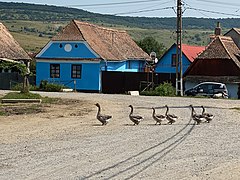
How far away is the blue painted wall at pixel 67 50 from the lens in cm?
5622

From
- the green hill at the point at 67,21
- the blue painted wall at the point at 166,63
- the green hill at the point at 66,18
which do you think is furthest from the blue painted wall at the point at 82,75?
the green hill at the point at 66,18

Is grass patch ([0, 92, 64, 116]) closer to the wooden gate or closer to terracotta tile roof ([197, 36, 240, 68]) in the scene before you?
the wooden gate

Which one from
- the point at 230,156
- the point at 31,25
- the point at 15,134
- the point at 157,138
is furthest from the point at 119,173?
the point at 31,25

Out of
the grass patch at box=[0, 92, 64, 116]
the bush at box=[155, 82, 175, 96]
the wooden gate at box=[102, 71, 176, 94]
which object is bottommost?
the grass patch at box=[0, 92, 64, 116]

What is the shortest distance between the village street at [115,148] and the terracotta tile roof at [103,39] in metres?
30.3

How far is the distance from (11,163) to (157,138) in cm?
641

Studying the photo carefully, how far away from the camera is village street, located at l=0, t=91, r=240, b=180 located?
518 inches

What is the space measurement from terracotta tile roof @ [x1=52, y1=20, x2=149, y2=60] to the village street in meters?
30.3

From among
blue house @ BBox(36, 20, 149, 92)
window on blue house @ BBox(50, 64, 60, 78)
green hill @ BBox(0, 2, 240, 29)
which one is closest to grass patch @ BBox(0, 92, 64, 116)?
blue house @ BBox(36, 20, 149, 92)

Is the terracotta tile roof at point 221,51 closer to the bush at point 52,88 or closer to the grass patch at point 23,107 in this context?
the bush at point 52,88

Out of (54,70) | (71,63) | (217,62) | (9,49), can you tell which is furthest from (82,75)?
(217,62)

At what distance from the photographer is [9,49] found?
6144 cm

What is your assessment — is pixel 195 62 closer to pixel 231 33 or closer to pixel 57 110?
pixel 231 33

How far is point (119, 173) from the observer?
12.9 metres
